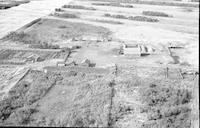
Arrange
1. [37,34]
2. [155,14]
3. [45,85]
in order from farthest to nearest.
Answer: [155,14]
[37,34]
[45,85]

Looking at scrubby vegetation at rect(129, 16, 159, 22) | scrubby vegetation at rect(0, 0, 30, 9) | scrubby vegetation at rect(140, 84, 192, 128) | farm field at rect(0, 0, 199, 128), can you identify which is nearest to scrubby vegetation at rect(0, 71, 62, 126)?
farm field at rect(0, 0, 199, 128)

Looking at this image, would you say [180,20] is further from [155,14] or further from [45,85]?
[45,85]

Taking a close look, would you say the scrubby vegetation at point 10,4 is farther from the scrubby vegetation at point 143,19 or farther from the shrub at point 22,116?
the shrub at point 22,116

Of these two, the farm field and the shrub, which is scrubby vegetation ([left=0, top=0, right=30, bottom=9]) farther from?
the shrub

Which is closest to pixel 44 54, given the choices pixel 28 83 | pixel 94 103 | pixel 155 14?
pixel 28 83

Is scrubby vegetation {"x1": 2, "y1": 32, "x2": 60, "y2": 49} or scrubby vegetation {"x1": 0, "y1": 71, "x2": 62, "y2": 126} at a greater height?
scrubby vegetation {"x1": 2, "y1": 32, "x2": 60, "y2": 49}

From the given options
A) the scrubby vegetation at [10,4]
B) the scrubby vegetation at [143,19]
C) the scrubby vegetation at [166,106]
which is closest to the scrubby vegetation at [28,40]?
the scrubby vegetation at [166,106]

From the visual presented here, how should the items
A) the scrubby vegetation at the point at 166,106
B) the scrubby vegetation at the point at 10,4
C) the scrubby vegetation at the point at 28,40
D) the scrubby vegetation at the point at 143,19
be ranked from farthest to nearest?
the scrubby vegetation at the point at 10,4
the scrubby vegetation at the point at 143,19
the scrubby vegetation at the point at 28,40
the scrubby vegetation at the point at 166,106

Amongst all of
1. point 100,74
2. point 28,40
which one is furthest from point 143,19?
point 100,74
